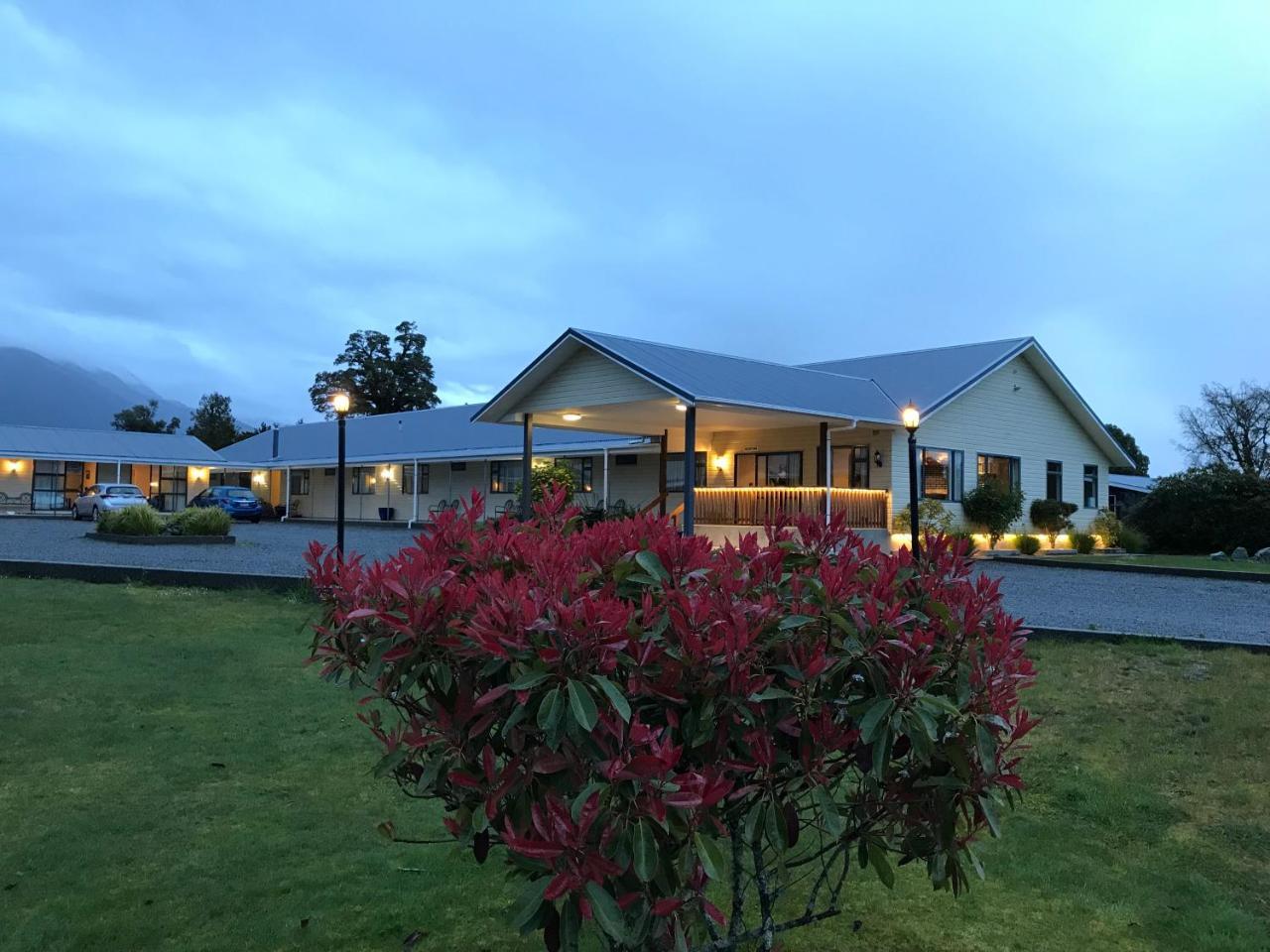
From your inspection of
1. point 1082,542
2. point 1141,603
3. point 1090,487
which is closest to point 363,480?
point 1082,542

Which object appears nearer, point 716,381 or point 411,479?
point 716,381

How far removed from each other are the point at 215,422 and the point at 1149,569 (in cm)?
7122

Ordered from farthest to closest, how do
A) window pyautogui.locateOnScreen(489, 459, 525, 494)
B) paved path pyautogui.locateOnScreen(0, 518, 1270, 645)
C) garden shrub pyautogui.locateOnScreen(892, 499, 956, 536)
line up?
window pyautogui.locateOnScreen(489, 459, 525, 494)
garden shrub pyautogui.locateOnScreen(892, 499, 956, 536)
paved path pyautogui.locateOnScreen(0, 518, 1270, 645)

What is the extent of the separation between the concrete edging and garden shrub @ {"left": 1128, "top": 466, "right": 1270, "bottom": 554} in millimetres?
10183

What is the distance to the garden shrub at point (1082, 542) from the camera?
78.5ft

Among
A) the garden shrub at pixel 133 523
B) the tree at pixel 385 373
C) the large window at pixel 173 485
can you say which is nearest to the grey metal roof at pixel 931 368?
the garden shrub at pixel 133 523

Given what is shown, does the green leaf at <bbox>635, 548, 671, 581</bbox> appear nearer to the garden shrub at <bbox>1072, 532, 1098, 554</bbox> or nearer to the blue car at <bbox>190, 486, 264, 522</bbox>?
the garden shrub at <bbox>1072, 532, 1098, 554</bbox>

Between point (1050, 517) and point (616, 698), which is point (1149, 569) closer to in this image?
point (1050, 517)

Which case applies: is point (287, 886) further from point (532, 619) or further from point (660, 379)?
point (660, 379)

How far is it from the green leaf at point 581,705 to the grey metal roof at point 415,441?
23.9 meters

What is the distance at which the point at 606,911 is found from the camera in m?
1.62

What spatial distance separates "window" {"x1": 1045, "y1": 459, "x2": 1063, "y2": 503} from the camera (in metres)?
25.4

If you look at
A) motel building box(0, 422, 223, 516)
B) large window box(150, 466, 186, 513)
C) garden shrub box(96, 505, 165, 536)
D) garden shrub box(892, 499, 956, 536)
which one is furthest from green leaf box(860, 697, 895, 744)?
large window box(150, 466, 186, 513)

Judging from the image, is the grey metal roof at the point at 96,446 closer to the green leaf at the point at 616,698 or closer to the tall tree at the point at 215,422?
the tall tree at the point at 215,422
